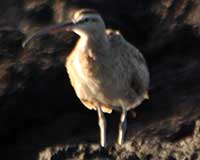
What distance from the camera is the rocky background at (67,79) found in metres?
12.6

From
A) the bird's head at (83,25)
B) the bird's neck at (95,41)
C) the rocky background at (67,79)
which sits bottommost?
the rocky background at (67,79)

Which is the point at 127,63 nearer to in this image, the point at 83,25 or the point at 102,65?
the point at 102,65

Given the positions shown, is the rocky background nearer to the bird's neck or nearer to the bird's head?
the bird's neck

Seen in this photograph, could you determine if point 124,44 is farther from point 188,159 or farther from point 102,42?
point 188,159

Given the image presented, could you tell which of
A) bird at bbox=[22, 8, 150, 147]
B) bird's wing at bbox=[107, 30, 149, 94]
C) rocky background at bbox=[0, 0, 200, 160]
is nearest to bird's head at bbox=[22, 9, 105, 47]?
bird at bbox=[22, 8, 150, 147]

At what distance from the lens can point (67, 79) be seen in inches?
513

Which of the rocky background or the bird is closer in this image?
the bird

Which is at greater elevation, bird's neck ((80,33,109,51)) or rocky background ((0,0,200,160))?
bird's neck ((80,33,109,51))

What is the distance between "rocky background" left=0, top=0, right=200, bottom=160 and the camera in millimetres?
12625

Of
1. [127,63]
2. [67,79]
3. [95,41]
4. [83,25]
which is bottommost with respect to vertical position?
[67,79]

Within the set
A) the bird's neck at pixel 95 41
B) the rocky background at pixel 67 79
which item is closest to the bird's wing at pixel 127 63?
the bird's neck at pixel 95 41

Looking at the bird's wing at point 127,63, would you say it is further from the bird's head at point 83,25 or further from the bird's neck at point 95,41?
the bird's head at point 83,25

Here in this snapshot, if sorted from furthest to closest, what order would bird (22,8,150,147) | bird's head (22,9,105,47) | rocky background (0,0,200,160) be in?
rocky background (0,0,200,160)
bird (22,8,150,147)
bird's head (22,9,105,47)

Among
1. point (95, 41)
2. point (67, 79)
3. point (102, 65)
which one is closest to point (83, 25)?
point (95, 41)
